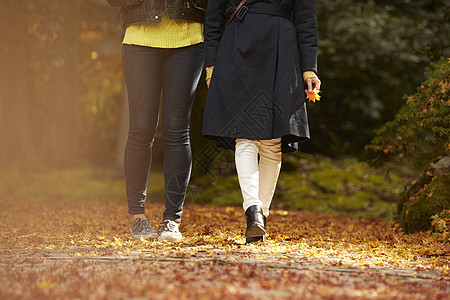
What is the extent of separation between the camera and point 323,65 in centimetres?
1061

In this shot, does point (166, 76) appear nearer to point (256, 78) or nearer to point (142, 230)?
point (256, 78)

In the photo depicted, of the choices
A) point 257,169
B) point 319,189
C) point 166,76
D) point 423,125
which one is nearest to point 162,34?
point 166,76

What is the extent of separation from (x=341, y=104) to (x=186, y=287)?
929 centimetres

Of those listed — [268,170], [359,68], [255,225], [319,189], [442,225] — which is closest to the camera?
Answer: [255,225]

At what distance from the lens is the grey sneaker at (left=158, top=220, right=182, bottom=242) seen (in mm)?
3582

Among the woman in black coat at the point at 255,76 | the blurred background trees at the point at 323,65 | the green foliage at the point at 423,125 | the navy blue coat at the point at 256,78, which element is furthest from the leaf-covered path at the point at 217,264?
the blurred background trees at the point at 323,65

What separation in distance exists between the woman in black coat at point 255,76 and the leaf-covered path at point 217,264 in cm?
54

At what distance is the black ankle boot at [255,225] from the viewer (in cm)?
338

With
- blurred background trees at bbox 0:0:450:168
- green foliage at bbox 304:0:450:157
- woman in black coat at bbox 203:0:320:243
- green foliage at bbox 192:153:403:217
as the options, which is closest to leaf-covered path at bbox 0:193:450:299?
woman in black coat at bbox 203:0:320:243

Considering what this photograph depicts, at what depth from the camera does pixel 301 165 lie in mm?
9508

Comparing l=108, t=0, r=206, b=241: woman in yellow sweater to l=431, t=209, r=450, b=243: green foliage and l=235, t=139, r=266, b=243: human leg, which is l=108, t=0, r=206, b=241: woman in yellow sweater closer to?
l=235, t=139, r=266, b=243: human leg

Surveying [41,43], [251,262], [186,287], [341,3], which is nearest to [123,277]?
[186,287]

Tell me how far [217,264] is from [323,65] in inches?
330

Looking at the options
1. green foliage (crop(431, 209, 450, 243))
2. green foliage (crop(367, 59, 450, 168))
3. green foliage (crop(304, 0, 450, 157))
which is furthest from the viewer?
green foliage (crop(304, 0, 450, 157))
